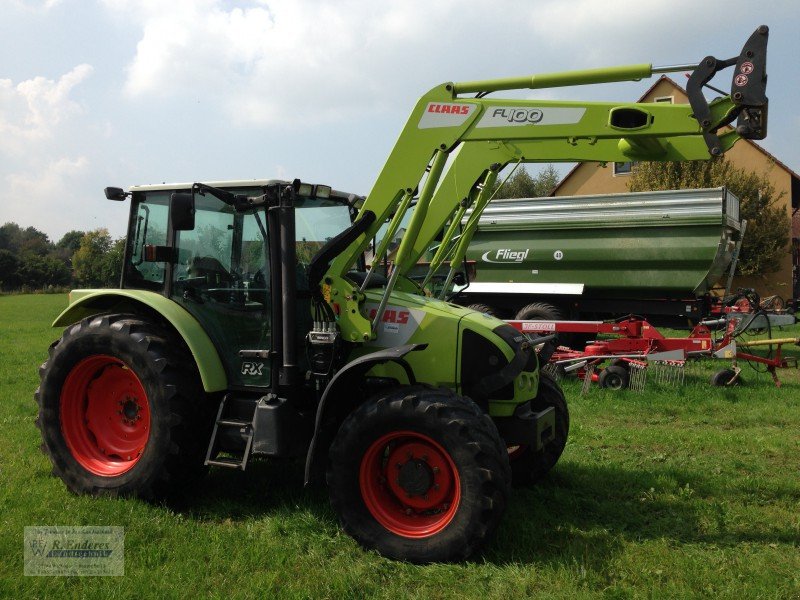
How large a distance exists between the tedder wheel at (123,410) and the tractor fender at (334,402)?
84 centimetres

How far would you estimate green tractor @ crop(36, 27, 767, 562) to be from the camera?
3.88 meters

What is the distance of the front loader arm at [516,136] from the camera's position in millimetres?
4086

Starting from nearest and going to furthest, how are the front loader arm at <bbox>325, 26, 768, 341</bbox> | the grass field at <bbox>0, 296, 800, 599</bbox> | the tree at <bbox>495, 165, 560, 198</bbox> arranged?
the grass field at <bbox>0, 296, 800, 599</bbox>, the front loader arm at <bbox>325, 26, 768, 341</bbox>, the tree at <bbox>495, 165, 560, 198</bbox>

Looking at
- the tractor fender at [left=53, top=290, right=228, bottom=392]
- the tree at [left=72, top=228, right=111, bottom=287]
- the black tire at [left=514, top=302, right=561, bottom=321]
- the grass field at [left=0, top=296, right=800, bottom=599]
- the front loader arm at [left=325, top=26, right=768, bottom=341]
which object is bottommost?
the grass field at [left=0, top=296, right=800, bottom=599]

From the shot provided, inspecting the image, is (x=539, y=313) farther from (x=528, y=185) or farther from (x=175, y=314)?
(x=528, y=185)

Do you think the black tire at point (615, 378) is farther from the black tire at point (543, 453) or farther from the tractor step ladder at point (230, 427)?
the tractor step ladder at point (230, 427)

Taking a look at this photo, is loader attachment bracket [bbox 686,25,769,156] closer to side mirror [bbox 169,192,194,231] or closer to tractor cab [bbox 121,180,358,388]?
tractor cab [bbox 121,180,358,388]

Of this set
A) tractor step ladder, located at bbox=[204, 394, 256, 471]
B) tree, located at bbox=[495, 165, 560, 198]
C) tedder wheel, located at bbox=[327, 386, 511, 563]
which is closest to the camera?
tedder wheel, located at bbox=[327, 386, 511, 563]

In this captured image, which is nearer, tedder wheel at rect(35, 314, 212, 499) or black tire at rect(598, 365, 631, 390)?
tedder wheel at rect(35, 314, 212, 499)

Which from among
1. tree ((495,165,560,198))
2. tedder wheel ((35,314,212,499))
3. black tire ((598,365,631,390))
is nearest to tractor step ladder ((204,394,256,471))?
tedder wheel ((35,314,212,499))

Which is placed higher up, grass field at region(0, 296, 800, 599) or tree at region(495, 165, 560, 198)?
tree at region(495, 165, 560, 198)

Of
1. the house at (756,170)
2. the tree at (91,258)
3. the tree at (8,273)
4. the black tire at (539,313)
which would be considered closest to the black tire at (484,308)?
the black tire at (539,313)

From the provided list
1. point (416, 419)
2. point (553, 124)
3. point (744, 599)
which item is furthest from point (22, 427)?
point (744, 599)

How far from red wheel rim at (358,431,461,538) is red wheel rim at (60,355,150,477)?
5.63 feet
